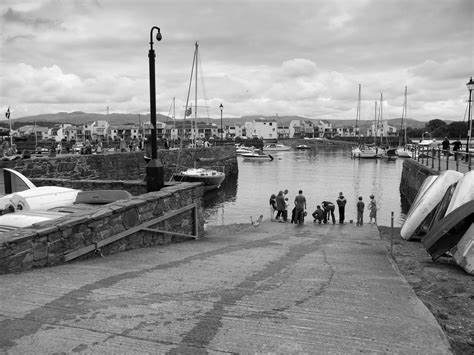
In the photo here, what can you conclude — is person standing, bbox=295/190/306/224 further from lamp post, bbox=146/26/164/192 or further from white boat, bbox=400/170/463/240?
lamp post, bbox=146/26/164/192

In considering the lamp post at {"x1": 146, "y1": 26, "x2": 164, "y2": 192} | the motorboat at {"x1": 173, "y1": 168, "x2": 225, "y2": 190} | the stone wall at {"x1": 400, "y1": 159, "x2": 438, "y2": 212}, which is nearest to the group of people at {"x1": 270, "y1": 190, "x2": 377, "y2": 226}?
the stone wall at {"x1": 400, "y1": 159, "x2": 438, "y2": 212}

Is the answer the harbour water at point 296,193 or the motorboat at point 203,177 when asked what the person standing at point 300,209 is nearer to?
the harbour water at point 296,193

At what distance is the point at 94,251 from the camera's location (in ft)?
21.0

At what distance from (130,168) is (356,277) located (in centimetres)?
2688

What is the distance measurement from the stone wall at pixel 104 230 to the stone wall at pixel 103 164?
35.8 feet

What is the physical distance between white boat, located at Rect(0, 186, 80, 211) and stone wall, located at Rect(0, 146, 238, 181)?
28.5 ft

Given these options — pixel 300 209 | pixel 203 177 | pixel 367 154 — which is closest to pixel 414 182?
pixel 300 209

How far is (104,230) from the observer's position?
21.8ft

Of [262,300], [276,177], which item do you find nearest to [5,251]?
[262,300]

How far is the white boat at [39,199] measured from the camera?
352 inches

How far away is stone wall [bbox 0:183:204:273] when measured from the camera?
5.23 meters

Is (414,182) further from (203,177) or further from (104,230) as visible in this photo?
(104,230)

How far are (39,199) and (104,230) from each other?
335 cm

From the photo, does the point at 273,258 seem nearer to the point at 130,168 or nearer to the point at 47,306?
the point at 47,306
